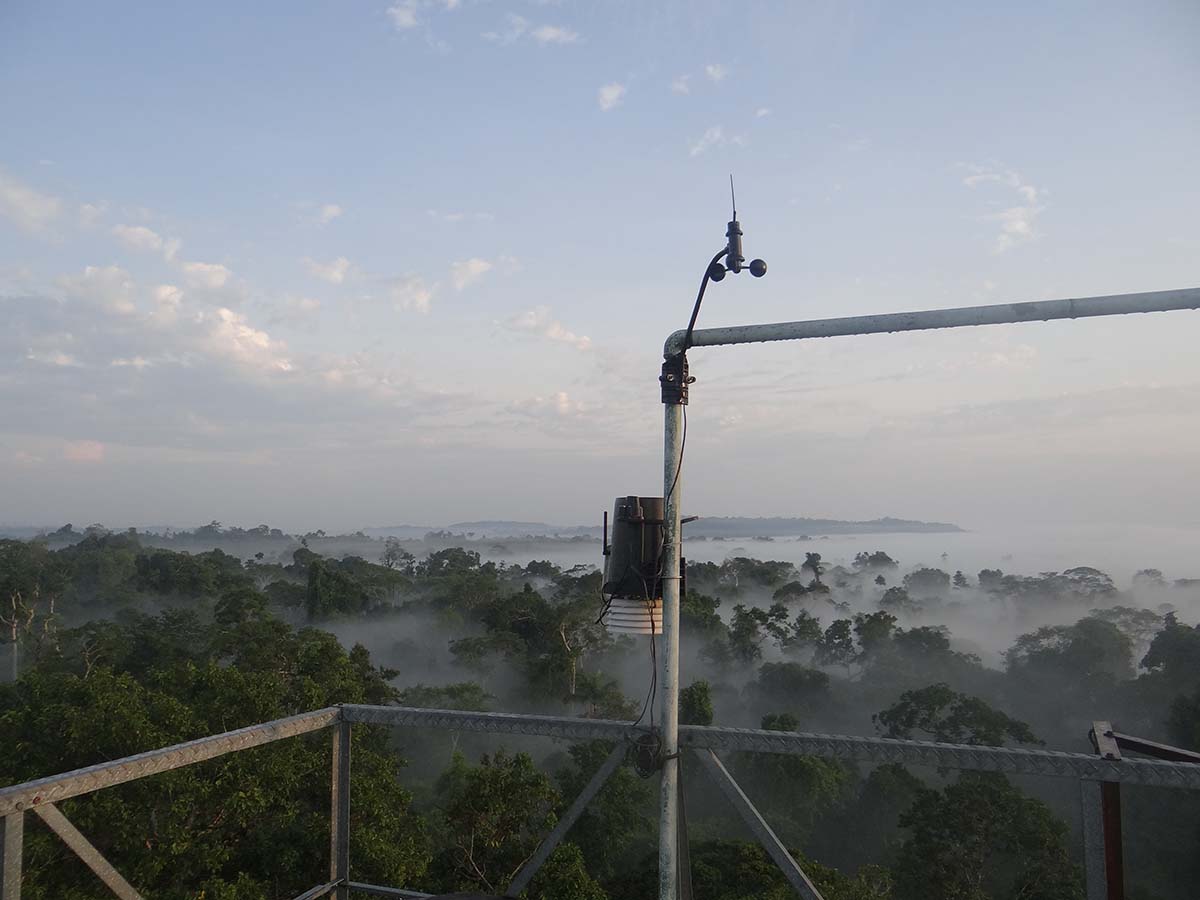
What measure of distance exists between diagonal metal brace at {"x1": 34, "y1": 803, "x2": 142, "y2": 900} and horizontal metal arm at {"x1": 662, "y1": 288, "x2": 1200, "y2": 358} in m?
1.81

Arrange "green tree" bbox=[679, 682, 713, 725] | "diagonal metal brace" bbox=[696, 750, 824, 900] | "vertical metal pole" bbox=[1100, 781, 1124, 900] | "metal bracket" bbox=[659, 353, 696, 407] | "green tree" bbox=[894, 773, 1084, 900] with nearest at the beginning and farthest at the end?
"vertical metal pole" bbox=[1100, 781, 1124, 900] < "diagonal metal brace" bbox=[696, 750, 824, 900] < "metal bracket" bbox=[659, 353, 696, 407] < "green tree" bbox=[894, 773, 1084, 900] < "green tree" bbox=[679, 682, 713, 725]

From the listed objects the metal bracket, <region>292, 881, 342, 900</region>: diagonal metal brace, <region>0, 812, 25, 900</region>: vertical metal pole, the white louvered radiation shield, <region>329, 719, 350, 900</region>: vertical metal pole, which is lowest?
<region>292, 881, 342, 900</region>: diagonal metal brace

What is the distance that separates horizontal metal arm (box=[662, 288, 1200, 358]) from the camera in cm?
181


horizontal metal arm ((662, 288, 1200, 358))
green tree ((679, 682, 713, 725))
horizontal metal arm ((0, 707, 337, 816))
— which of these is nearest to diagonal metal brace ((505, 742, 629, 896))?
horizontal metal arm ((0, 707, 337, 816))

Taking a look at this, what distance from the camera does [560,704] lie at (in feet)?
98.6

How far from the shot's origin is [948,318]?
1.94 m

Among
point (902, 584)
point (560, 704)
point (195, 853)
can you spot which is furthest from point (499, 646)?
point (902, 584)

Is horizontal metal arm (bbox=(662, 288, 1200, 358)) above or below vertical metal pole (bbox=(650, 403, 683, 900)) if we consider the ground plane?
above

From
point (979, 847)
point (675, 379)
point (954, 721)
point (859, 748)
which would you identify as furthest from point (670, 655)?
point (954, 721)

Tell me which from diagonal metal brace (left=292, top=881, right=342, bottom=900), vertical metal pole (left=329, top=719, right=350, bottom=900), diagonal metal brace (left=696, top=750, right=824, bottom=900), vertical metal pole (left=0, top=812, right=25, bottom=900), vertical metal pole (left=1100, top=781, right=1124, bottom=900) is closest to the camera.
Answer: vertical metal pole (left=0, top=812, right=25, bottom=900)

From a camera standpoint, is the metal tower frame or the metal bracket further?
the metal bracket

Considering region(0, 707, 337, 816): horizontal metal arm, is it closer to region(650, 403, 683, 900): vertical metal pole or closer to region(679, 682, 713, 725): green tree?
region(650, 403, 683, 900): vertical metal pole

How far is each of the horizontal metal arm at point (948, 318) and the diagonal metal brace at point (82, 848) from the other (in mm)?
1813

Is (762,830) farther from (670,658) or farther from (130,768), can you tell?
(130,768)
